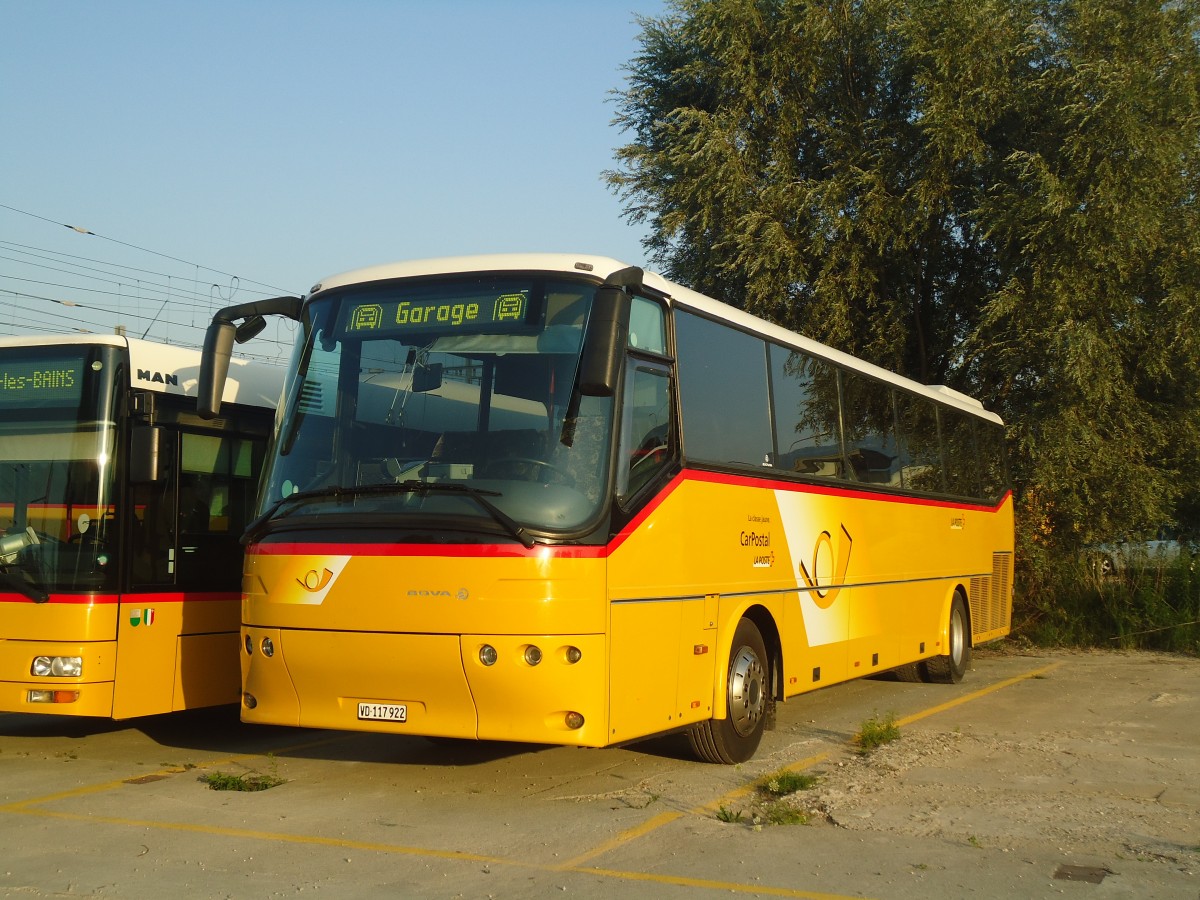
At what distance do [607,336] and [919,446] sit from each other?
8.10m

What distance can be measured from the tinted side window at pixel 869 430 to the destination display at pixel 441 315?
4964 mm

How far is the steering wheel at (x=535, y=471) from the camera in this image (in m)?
7.80

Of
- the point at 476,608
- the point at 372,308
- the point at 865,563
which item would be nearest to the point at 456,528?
the point at 476,608

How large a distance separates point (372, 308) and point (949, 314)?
592 inches

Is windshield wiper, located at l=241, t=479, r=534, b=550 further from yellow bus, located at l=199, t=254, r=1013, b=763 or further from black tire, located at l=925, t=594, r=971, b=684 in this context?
black tire, located at l=925, t=594, r=971, b=684

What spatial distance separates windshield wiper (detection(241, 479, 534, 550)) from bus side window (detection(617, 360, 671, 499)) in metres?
0.77

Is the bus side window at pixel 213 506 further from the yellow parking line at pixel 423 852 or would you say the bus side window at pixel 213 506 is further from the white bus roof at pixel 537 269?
the yellow parking line at pixel 423 852

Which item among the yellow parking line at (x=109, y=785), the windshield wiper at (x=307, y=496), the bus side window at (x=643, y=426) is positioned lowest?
the yellow parking line at (x=109, y=785)

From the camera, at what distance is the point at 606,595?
7.83 m

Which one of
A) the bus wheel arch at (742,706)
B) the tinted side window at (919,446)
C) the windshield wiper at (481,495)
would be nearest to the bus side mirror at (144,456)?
the windshield wiper at (481,495)

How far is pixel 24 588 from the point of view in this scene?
9.35 metres

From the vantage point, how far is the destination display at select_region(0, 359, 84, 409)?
9711 mm

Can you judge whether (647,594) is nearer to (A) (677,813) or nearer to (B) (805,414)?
(A) (677,813)

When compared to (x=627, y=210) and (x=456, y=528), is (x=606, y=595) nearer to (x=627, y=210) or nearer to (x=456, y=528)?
(x=456, y=528)
